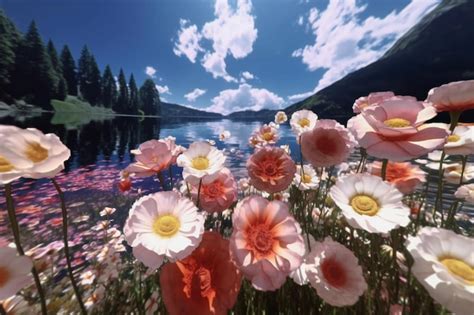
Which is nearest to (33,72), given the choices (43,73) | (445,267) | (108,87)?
(43,73)

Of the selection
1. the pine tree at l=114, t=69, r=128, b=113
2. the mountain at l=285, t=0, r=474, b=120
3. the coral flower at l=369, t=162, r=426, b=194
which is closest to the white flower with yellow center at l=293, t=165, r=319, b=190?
the coral flower at l=369, t=162, r=426, b=194

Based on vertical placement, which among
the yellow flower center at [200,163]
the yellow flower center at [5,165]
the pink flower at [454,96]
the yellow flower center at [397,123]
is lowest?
the yellow flower center at [200,163]

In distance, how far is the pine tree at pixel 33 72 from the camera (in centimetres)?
4803

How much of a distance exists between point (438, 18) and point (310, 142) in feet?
588

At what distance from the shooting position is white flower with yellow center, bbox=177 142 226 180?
3.17 ft

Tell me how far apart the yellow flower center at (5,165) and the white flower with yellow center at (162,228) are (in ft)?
1.18

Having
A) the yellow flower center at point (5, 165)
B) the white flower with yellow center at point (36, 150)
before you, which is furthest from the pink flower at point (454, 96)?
the yellow flower center at point (5, 165)

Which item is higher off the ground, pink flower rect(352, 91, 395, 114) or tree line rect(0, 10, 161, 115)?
tree line rect(0, 10, 161, 115)

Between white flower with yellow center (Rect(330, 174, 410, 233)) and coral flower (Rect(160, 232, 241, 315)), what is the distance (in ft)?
1.47

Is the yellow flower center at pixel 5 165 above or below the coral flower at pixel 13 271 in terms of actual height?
above

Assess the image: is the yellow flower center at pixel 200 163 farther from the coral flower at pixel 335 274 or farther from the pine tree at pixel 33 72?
the pine tree at pixel 33 72

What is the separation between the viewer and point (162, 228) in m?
0.81

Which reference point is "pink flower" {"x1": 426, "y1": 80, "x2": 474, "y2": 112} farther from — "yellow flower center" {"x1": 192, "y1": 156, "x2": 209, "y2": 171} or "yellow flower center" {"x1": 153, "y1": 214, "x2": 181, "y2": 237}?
"yellow flower center" {"x1": 153, "y1": 214, "x2": 181, "y2": 237}

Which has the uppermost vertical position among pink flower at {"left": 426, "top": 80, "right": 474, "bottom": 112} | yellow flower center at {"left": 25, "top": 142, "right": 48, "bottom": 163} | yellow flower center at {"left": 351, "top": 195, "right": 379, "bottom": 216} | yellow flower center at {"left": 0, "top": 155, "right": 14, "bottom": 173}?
pink flower at {"left": 426, "top": 80, "right": 474, "bottom": 112}
